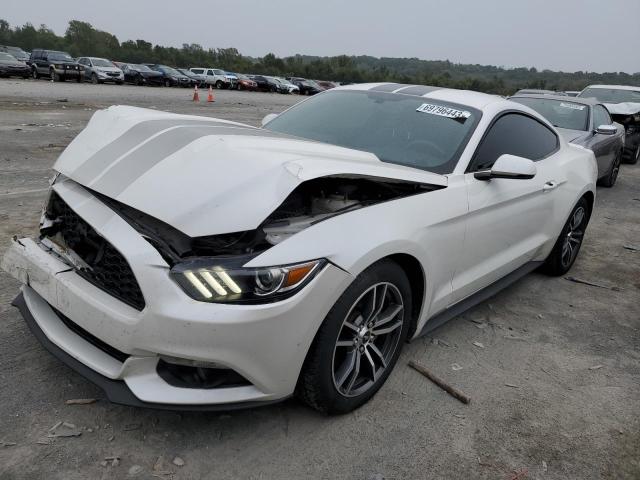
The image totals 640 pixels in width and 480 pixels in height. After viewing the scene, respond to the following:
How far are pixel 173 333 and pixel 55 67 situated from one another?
106 feet

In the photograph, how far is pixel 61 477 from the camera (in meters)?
2.09

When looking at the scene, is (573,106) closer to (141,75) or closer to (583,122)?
(583,122)

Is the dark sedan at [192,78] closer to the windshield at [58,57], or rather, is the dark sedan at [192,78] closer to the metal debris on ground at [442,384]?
the windshield at [58,57]

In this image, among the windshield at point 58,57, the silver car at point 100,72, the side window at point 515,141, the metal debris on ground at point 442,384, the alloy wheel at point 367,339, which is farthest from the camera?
the silver car at point 100,72

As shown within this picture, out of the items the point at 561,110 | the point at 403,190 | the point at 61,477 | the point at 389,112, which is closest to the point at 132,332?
the point at 61,477

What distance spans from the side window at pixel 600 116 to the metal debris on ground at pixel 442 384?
22.1 ft

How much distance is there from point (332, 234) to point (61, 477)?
4.75ft

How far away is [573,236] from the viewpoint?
4.89 metres

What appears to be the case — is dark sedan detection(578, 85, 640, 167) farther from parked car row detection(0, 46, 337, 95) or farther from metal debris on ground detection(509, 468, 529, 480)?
parked car row detection(0, 46, 337, 95)

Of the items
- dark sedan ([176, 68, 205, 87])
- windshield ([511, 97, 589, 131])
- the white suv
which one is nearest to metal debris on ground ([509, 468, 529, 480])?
windshield ([511, 97, 589, 131])

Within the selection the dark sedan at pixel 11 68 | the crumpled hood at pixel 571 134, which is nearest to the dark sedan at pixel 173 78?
the dark sedan at pixel 11 68

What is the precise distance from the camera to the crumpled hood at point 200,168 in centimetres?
224

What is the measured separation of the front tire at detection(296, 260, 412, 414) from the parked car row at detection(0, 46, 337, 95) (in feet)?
106

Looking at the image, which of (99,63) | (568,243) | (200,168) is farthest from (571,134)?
(99,63)
